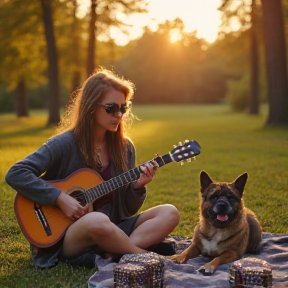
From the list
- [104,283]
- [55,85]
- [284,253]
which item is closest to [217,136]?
[55,85]

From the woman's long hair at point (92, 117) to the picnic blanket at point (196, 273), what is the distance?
982mm

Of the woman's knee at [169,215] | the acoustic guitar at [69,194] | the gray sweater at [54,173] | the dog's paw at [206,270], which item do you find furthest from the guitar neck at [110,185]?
the dog's paw at [206,270]

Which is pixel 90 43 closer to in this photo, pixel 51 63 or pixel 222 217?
pixel 51 63

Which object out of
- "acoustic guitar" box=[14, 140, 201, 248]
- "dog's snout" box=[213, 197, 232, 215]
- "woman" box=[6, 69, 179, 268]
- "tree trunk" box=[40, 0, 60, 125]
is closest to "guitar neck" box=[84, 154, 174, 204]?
"acoustic guitar" box=[14, 140, 201, 248]

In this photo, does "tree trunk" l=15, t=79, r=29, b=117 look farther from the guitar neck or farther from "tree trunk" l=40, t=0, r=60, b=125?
the guitar neck

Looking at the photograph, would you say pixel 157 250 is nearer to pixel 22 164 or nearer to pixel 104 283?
pixel 104 283

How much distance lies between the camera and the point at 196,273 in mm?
4285

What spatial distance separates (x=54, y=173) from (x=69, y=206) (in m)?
0.49

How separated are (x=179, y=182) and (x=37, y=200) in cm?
517

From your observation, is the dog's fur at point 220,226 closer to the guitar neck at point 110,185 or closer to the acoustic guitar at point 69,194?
the acoustic guitar at point 69,194

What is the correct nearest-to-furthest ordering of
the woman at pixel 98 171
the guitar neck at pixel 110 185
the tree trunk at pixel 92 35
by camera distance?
the woman at pixel 98 171
the guitar neck at pixel 110 185
the tree trunk at pixel 92 35

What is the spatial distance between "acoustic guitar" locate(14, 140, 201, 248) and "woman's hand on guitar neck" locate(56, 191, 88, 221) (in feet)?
0.35

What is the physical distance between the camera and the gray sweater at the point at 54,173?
4363 millimetres

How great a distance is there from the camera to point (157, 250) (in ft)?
16.1
